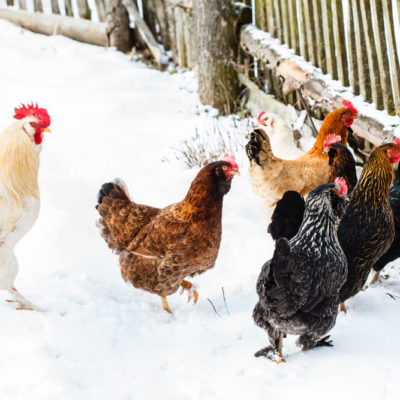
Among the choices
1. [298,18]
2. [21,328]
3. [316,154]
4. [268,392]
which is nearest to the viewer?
[268,392]

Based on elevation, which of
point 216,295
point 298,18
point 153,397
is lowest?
point 216,295

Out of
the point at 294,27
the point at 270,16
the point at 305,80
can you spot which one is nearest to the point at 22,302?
the point at 305,80

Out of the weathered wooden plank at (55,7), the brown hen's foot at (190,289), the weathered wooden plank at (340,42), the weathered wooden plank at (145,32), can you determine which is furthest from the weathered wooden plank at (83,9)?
the brown hen's foot at (190,289)

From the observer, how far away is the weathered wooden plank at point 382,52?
476 centimetres

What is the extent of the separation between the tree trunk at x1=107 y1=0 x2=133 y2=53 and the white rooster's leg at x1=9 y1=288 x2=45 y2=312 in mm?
6255

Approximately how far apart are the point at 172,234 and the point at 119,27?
6.09 m

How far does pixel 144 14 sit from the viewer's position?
28.3 feet

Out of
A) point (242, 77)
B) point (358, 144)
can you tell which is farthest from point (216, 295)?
point (242, 77)

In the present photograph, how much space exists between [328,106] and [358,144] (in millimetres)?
557

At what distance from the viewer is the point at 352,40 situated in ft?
16.9

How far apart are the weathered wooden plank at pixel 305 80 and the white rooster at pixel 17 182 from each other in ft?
10.2

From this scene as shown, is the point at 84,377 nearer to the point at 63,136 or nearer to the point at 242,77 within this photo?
the point at 63,136

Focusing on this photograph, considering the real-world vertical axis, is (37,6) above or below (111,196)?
above

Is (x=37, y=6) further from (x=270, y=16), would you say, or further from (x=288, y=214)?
(x=288, y=214)
